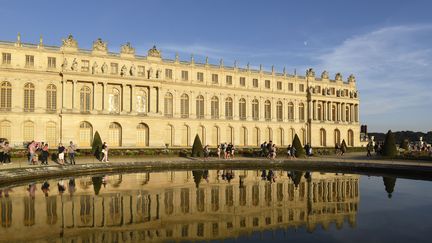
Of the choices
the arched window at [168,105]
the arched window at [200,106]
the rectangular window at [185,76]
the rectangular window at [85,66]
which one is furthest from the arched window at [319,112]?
the rectangular window at [85,66]

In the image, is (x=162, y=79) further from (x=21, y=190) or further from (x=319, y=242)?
(x=319, y=242)

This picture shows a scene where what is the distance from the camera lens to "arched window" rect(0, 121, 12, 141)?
4734cm

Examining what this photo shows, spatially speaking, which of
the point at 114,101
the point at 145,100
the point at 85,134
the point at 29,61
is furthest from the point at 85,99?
the point at 145,100

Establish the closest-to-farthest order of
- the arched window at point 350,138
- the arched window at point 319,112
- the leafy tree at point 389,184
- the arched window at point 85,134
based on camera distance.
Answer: the leafy tree at point 389,184 → the arched window at point 85,134 → the arched window at point 319,112 → the arched window at point 350,138

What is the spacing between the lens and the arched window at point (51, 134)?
49906 millimetres

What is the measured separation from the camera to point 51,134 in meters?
50.2

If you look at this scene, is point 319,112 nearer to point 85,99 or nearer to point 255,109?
point 255,109

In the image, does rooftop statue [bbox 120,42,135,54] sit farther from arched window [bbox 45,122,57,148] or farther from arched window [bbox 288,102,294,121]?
arched window [bbox 288,102,294,121]

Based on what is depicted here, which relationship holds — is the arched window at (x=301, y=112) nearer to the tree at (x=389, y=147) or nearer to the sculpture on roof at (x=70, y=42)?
the tree at (x=389, y=147)

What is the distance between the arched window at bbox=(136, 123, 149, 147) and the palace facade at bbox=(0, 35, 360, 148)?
143 mm

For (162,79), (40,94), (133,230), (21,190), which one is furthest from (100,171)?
(162,79)

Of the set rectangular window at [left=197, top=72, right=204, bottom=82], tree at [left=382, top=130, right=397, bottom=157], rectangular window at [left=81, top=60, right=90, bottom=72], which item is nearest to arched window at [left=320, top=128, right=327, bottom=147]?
rectangular window at [left=197, top=72, right=204, bottom=82]

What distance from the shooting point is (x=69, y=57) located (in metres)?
51.1

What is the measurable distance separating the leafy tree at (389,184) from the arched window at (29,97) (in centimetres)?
4148
